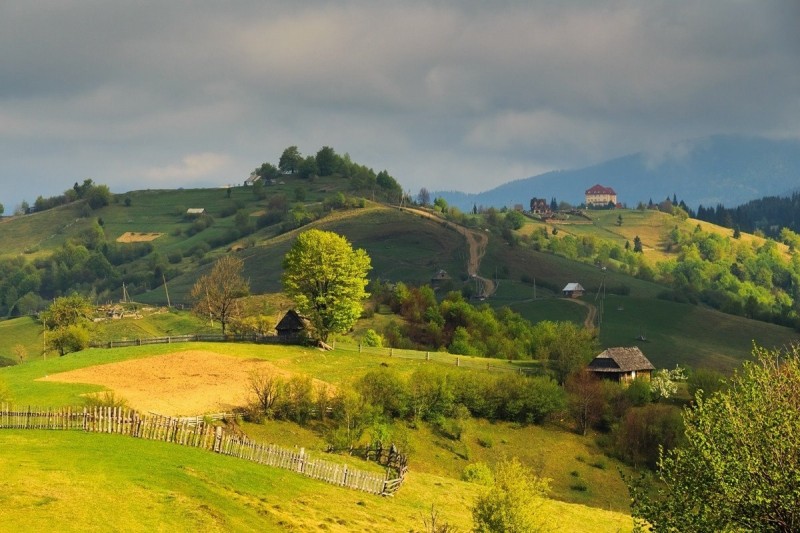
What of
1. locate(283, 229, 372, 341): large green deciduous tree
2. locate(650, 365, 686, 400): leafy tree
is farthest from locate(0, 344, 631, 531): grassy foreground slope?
locate(283, 229, 372, 341): large green deciduous tree

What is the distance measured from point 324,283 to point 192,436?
58.5 metres

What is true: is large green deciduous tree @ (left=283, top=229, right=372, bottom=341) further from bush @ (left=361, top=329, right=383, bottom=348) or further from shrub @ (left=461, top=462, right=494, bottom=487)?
shrub @ (left=461, top=462, right=494, bottom=487)

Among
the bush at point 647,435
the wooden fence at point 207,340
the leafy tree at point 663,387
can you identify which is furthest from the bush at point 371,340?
the bush at point 647,435

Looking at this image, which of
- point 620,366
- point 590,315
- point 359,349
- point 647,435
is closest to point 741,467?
point 647,435

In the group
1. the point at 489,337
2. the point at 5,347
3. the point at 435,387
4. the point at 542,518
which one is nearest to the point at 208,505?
the point at 542,518

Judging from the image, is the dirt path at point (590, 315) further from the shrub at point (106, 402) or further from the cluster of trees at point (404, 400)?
the shrub at point (106, 402)

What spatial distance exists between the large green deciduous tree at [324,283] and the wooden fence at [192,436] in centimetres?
5480

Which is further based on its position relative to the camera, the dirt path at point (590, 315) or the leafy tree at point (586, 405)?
the dirt path at point (590, 315)

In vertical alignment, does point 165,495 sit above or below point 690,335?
below

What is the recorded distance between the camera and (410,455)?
77.9 m

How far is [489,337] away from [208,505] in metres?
106

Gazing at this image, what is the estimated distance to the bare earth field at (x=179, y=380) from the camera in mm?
74125

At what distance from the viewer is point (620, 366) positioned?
110438 mm

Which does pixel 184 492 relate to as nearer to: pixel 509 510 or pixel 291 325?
pixel 509 510
